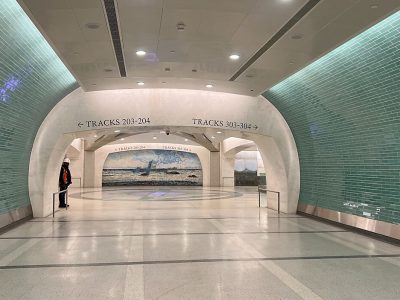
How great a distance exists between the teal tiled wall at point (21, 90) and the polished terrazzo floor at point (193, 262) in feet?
3.96

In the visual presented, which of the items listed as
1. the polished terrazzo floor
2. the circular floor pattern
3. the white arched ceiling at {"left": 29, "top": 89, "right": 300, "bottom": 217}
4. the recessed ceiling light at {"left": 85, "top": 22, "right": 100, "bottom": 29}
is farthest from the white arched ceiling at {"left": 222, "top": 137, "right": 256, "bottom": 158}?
the recessed ceiling light at {"left": 85, "top": 22, "right": 100, "bottom": 29}

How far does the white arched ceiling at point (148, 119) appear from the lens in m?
10.4

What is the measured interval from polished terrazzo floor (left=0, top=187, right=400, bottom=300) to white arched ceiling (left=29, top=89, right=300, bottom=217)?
1.93m

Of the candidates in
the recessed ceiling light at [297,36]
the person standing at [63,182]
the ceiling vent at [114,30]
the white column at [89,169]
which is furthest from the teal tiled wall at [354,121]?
the white column at [89,169]

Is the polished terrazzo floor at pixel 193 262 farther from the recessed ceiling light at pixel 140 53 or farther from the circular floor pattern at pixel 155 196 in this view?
the circular floor pattern at pixel 155 196

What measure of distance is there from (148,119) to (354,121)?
5588mm

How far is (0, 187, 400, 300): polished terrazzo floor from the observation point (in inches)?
164

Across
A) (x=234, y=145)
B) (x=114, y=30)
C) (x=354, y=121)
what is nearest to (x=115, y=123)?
(x=114, y=30)

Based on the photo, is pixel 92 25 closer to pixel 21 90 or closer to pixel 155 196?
pixel 21 90

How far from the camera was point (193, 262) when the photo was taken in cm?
543

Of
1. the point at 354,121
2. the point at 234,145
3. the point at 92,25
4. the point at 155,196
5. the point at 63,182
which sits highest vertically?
the point at 92,25

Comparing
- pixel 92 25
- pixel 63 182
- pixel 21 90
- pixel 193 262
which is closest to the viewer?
pixel 193 262

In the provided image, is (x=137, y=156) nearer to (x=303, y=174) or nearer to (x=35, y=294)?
(x=303, y=174)

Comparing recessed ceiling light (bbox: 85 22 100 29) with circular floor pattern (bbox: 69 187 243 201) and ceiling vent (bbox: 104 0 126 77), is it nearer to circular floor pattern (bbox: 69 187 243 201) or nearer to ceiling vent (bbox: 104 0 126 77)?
ceiling vent (bbox: 104 0 126 77)
